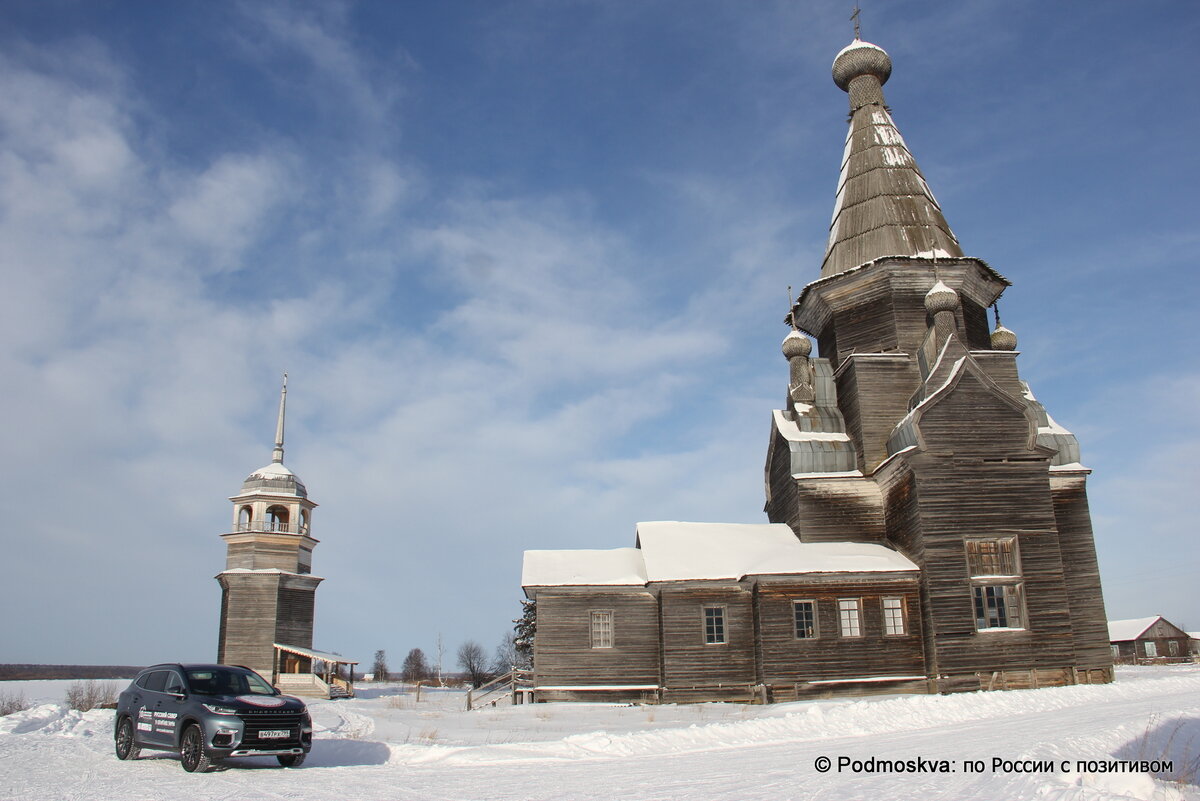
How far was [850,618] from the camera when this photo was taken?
2252cm

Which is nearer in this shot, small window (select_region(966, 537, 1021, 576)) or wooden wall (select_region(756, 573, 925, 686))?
wooden wall (select_region(756, 573, 925, 686))

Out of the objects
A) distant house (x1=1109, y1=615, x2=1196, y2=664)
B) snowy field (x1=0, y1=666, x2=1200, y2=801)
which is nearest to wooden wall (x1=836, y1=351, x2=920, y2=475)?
snowy field (x1=0, y1=666, x2=1200, y2=801)

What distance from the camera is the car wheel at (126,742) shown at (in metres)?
12.1

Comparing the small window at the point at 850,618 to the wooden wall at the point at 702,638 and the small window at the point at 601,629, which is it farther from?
the small window at the point at 601,629

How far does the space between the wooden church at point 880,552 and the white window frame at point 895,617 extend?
4cm

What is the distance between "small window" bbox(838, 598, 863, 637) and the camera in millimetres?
22422

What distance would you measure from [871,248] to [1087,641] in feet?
43.5

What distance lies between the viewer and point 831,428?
27297 mm

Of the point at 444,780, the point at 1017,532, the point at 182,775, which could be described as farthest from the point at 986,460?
the point at 182,775

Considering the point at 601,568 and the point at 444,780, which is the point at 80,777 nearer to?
the point at 444,780

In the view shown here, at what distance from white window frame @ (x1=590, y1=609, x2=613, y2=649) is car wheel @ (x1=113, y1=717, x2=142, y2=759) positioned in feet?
44.5

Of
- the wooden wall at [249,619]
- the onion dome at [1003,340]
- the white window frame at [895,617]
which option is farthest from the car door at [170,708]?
the onion dome at [1003,340]

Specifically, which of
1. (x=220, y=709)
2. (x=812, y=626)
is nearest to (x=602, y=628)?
(x=812, y=626)

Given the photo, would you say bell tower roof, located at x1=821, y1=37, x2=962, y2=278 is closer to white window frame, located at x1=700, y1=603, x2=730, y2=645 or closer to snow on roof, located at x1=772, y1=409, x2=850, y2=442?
snow on roof, located at x1=772, y1=409, x2=850, y2=442
